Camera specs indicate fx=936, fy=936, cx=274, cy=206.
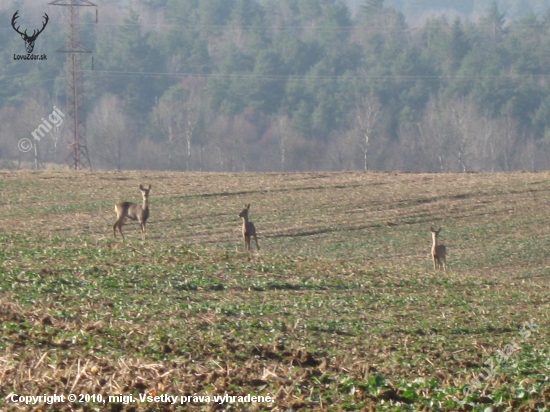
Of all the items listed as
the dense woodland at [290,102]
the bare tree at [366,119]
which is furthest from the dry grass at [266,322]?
the dense woodland at [290,102]

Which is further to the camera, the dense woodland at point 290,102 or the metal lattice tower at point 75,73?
the dense woodland at point 290,102

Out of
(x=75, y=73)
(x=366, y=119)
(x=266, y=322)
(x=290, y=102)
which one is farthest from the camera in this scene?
(x=290, y=102)

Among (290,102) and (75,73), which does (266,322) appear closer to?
(75,73)

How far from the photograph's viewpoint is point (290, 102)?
86.6 metres

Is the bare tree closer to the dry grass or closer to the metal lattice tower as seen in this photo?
the metal lattice tower

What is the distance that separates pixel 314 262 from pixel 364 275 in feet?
4.28

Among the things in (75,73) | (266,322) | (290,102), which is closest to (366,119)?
(290,102)

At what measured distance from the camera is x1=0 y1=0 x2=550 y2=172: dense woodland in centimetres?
8031

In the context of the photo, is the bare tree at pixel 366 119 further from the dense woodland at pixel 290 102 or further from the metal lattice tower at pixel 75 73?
the metal lattice tower at pixel 75 73

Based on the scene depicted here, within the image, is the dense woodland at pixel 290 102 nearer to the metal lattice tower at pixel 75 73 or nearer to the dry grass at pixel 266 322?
the metal lattice tower at pixel 75 73

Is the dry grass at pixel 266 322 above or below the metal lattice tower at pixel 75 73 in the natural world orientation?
below

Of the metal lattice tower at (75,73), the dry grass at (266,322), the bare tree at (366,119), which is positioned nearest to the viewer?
the dry grass at (266,322)

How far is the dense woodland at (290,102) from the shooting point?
8031cm

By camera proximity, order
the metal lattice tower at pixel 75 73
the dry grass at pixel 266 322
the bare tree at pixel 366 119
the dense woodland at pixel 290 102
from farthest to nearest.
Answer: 1. the dense woodland at pixel 290 102
2. the bare tree at pixel 366 119
3. the metal lattice tower at pixel 75 73
4. the dry grass at pixel 266 322
